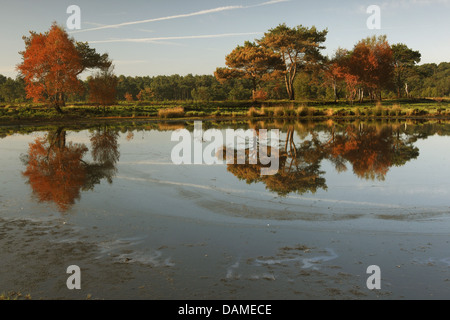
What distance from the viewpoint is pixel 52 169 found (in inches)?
580

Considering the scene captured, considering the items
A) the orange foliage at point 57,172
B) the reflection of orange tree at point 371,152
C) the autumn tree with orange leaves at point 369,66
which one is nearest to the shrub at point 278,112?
the autumn tree with orange leaves at point 369,66

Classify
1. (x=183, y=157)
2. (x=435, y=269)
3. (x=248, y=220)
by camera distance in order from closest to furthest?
(x=435, y=269)
(x=248, y=220)
(x=183, y=157)

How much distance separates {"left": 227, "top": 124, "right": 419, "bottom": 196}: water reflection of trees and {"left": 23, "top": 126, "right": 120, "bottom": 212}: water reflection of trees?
5.18 m

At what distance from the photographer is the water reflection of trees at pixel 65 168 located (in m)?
11.1

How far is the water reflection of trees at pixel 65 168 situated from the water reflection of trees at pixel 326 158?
17.0 ft

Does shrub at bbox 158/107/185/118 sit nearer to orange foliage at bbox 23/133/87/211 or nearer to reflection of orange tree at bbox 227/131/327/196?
orange foliage at bbox 23/133/87/211

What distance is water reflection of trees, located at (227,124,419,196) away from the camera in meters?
12.4

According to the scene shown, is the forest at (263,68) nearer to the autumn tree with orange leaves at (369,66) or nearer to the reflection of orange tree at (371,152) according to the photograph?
the autumn tree with orange leaves at (369,66)

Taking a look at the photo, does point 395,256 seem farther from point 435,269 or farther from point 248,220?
point 248,220

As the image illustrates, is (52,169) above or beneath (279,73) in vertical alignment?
beneath

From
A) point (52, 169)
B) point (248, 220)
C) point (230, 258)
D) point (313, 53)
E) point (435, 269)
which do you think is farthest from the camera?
point (313, 53)

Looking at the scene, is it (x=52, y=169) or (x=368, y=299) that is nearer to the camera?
(x=368, y=299)
